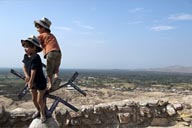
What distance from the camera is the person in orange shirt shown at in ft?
16.4

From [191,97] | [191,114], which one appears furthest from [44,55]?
[191,97]

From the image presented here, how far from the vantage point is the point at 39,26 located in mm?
5109

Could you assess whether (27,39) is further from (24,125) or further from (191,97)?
(191,97)

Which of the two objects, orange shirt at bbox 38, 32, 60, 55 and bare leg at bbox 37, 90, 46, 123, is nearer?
bare leg at bbox 37, 90, 46, 123

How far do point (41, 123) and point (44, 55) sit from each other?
101 cm

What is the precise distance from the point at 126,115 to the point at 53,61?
12.1 ft

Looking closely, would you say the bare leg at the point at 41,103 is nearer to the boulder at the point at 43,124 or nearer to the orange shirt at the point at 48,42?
the boulder at the point at 43,124

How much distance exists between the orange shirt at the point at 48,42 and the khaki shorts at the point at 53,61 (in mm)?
74

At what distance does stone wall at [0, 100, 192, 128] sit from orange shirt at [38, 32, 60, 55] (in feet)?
9.68

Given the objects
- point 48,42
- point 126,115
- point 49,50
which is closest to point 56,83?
point 49,50

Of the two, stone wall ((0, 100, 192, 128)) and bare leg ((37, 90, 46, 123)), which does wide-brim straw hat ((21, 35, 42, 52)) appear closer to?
bare leg ((37, 90, 46, 123))

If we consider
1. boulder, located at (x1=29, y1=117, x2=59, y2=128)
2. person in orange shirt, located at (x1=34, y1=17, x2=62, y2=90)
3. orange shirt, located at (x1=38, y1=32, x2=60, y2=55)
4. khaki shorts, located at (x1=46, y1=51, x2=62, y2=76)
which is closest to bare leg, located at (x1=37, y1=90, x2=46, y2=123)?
boulder, located at (x1=29, y1=117, x2=59, y2=128)

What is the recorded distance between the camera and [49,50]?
498 cm

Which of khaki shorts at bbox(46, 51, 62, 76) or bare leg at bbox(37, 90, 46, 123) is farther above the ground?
khaki shorts at bbox(46, 51, 62, 76)
